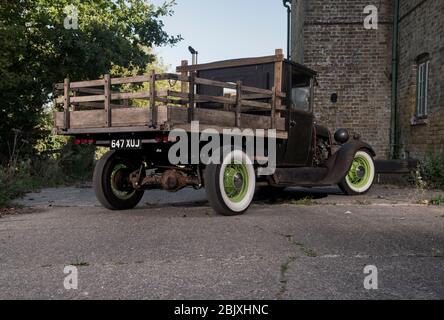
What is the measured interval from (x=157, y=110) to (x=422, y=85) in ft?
29.8

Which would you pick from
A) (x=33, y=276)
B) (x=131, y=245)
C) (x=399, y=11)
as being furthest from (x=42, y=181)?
(x=399, y=11)

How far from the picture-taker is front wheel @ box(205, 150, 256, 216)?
19.7ft

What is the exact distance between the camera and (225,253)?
13.3 feet

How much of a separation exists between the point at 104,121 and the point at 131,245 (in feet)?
7.11

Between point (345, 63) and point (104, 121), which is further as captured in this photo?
point (345, 63)

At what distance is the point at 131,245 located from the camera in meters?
4.39

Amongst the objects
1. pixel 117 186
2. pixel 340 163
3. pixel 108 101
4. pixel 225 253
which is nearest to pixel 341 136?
pixel 340 163

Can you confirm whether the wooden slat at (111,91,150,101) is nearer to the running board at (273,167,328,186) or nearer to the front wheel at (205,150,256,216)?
the front wheel at (205,150,256,216)

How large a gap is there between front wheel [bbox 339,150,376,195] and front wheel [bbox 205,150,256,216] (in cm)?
289

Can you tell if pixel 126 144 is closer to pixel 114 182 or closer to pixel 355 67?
pixel 114 182

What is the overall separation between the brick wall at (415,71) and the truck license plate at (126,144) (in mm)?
7449

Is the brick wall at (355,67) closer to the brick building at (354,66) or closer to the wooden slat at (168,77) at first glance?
the brick building at (354,66)

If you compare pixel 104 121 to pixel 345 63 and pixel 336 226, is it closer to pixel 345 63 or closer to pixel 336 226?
pixel 336 226

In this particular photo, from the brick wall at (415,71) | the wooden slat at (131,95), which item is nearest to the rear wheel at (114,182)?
the wooden slat at (131,95)
